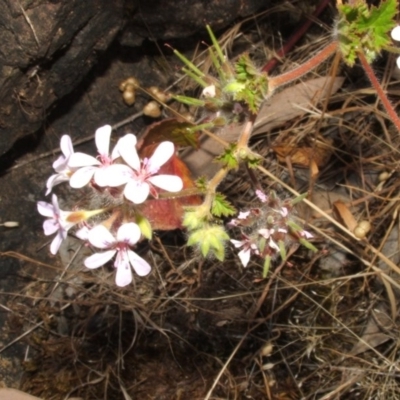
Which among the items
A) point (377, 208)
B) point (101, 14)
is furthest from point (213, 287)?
point (101, 14)

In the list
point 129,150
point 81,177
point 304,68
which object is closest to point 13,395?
point 81,177

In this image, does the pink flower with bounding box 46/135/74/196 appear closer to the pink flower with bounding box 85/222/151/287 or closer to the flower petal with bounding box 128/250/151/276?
the pink flower with bounding box 85/222/151/287

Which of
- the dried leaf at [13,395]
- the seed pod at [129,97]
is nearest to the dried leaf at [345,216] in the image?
the seed pod at [129,97]

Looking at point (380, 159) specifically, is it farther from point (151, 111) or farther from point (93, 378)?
point (93, 378)

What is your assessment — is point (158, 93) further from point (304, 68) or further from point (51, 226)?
point (51, 226)

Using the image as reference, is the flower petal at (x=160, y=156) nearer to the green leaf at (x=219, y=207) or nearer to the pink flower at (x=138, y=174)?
the pink flower at (x=138, y=174)

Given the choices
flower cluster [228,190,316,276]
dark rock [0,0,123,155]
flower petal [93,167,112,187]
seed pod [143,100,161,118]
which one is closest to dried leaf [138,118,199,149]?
seed pod [143,100,161,118]
